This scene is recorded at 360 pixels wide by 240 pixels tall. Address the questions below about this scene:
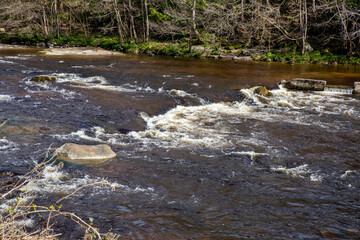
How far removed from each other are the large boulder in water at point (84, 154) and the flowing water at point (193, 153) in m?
0.20

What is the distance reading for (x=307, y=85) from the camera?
1411 centimetres

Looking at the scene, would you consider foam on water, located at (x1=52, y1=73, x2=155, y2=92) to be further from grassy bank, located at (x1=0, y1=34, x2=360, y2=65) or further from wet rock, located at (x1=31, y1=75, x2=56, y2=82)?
grassy bank, located at (x1=0, y1=34, x2=360, y2=65)

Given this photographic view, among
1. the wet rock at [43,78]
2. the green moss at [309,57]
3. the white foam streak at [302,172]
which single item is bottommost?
the white foam streak at [302,172]

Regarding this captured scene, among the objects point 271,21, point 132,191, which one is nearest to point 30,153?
point 132,191

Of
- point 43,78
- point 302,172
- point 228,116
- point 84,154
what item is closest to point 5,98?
point 43,78

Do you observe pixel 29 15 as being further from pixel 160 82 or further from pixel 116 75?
pixel 160 82

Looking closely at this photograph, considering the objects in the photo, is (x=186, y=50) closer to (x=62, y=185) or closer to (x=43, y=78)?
(x=43, y=78)

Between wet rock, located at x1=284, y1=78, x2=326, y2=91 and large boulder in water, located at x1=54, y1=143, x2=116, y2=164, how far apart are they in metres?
10.1

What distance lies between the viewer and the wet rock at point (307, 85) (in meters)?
13.9

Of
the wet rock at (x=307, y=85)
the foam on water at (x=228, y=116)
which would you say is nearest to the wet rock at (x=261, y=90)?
the foam on water at (x=228, y=116)

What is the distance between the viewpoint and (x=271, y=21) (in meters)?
22.7

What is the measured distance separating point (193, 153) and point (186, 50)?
18.1m

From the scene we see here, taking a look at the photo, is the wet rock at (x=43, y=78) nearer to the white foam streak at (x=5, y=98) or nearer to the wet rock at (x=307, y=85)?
the white foam streak at (x=5, y=98)

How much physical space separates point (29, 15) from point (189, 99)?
21809 millimetres
